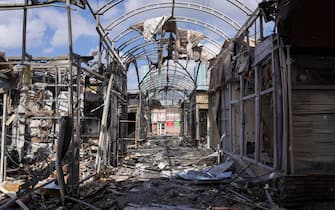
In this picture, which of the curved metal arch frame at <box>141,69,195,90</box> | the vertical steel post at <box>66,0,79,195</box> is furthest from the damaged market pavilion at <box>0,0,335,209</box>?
the curved metal arch frame at <box>141,69,195,90</box>

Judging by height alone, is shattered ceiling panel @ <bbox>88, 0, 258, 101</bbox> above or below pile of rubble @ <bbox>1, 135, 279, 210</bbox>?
above

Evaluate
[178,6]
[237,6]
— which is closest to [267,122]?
[237,6]

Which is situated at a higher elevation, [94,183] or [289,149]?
[289,149]

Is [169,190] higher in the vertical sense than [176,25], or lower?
lower

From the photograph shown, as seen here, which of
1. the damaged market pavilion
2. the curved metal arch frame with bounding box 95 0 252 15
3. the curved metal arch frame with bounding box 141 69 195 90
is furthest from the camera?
the curved metal arch frame with bounding box 141 69 195 90

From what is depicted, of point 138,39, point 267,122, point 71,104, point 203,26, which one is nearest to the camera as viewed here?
point 71,104

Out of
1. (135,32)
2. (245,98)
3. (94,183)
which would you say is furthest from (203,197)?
(135,32)

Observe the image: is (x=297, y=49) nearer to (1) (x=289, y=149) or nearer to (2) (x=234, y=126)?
(1) (x=289, y=149)

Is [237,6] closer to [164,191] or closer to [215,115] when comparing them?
Answer: [215,115]

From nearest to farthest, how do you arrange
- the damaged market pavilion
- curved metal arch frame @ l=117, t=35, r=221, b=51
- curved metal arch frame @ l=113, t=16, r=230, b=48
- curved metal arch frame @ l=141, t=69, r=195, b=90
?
1. the damaged market pavilion
2. curved metal arch frame @ l=113, t=16, r=230, b=48
3. curved metal arch frame @ l=117, t=35, r=221, b=51
4. curved metal arch frame @ l=141, t=69, r=195, b=90

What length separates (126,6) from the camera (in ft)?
33.5

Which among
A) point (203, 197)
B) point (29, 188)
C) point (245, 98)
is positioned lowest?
point (203, 197)

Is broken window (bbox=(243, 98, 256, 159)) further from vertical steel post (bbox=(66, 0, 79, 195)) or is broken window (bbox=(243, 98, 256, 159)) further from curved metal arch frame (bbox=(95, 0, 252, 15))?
vertical steel post (bbox=(66, 0, 79, 195))

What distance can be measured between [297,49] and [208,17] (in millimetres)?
6132
